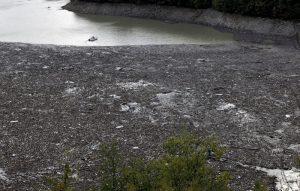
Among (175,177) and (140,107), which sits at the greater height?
(175,177)

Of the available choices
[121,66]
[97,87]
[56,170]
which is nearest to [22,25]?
[121,66]

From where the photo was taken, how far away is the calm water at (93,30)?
27.1 meters

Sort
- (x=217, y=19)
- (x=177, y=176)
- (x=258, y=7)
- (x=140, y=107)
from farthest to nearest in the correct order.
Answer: (x=217, y=19) → (x=258, y=7) → (x=140, y=107) → (x=177, y=176)

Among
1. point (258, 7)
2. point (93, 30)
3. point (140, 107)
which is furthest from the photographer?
point (93, 30)

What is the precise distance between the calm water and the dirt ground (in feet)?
19.9

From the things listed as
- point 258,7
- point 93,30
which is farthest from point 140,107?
point 93,30

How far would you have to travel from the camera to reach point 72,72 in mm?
17562

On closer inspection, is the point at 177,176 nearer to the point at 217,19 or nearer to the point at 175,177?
the point at 175,177

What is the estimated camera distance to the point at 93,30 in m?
30.5

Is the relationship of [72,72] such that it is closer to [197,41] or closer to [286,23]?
[197,41]

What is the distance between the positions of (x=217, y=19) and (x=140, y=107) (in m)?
17.7

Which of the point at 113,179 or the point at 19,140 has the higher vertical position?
the point at 113,179

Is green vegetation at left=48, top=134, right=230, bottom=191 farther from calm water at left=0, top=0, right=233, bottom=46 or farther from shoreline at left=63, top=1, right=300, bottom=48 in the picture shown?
calm water at left=0, top=0, right=233, bottom=46

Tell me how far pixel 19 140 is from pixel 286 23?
18.6 metres
